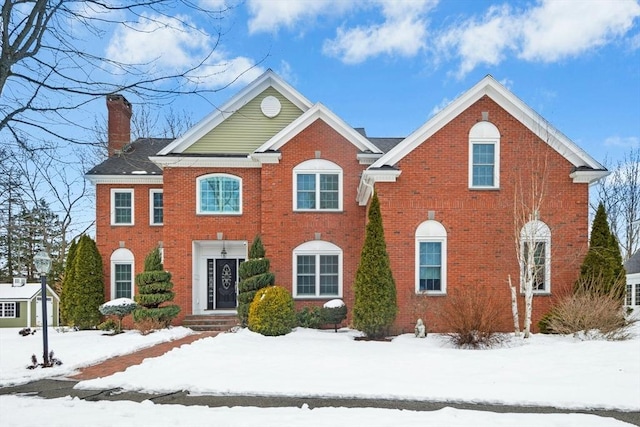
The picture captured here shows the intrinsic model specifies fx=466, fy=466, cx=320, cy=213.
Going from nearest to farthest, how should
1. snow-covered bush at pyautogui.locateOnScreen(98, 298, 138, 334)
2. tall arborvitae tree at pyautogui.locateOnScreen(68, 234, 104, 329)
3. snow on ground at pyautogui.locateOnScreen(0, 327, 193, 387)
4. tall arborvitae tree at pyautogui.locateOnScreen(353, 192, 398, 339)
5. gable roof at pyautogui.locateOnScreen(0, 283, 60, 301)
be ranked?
snow on ground at pyautogui.locateOnScreen(0, 327, 193, 387)
tall arborvitae tree at pyautogui.locateOnScreen(353, 192, 398, 339)
snow-covered bush at pyautogui.locateOnScreen(98, 298, 138, 334)
tall arborvitae tree at pyautogui.locateOnScreen(68, 234, 104, 329)
gable roof at pyautogui.locateOnScreen(0, 283, 60, 301)

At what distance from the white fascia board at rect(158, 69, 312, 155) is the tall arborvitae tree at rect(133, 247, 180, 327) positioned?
163 inches

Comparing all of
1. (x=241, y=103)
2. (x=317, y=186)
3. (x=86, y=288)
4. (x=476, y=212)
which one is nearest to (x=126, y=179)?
(x=86, y=288)

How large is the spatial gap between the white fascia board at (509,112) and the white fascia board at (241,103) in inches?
194

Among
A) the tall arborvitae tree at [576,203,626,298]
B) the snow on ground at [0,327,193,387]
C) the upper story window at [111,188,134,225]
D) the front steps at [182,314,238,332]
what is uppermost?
the upper story window at [111,188,134,225]

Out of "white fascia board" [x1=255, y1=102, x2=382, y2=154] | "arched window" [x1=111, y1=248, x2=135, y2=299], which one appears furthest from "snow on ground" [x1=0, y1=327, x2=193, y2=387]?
"white fascia board" [x1=255, y1=102, x2=382, y2=154]

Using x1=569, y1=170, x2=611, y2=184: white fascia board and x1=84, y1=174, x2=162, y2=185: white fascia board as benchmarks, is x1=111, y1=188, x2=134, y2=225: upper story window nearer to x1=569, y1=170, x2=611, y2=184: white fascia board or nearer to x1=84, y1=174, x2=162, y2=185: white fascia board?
x1=84, y1=174, x2=162, y2=185: white fascia board

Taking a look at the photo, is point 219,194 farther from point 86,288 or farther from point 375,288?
point 375,288

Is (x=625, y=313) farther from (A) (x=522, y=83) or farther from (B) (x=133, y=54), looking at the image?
(B) (x=133, y=54)

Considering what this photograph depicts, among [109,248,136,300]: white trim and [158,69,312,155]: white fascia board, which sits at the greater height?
[158,69,312,155]: white fascia board

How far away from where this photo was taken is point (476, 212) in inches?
569

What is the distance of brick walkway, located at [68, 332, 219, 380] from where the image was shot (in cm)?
907

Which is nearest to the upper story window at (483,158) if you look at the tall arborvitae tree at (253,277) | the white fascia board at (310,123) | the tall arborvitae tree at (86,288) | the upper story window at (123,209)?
the white fascia board at (310,123)

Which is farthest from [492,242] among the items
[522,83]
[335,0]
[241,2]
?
[241,2]

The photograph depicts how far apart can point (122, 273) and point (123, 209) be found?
103 inches
